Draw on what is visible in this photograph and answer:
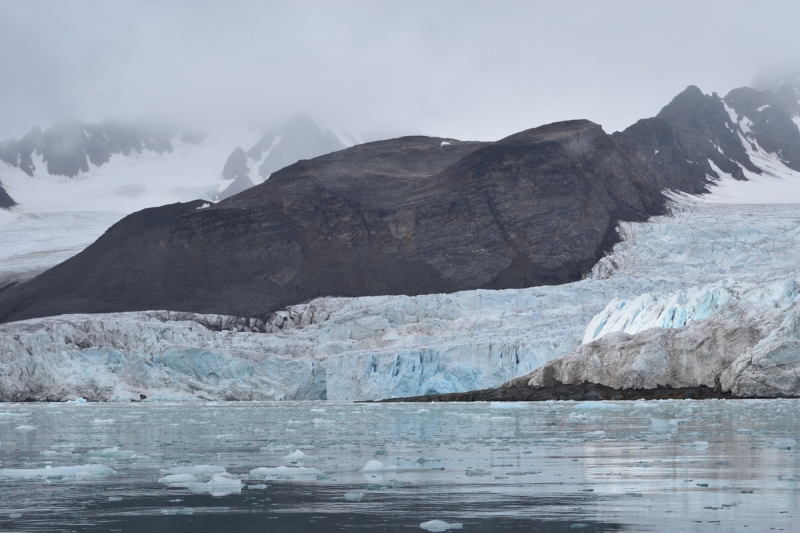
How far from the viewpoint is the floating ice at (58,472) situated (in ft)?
38.9

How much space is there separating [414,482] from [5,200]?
16553cm

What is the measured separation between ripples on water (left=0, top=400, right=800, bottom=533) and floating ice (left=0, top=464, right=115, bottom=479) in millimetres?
29

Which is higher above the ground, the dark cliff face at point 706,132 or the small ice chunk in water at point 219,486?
the dark cliff face at point 706,132

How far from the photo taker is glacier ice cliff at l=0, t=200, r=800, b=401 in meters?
43.6

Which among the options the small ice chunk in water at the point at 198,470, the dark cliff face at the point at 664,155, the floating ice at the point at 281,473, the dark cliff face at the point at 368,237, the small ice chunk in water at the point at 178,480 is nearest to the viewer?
the small ice chunk in water at the point at 178,480

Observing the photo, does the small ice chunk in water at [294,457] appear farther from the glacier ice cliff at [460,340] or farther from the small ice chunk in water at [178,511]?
the glacier ice cliff at [460,340]

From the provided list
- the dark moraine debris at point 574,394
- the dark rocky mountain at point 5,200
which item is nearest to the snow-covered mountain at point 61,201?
the dark rocky mountain at point 5,200

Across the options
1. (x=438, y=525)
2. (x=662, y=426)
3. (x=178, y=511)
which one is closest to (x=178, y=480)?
(x=178, y=511)

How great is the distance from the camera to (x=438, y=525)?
25.3ft

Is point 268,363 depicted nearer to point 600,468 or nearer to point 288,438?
point 288,438

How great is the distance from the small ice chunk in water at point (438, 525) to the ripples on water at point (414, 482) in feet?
0.10

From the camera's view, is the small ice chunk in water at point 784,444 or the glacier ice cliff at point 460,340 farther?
the glacier ice cliff at point 460,340

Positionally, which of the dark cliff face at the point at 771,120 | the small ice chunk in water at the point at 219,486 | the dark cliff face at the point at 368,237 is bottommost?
the small ice chunk in water at the point at 219,486

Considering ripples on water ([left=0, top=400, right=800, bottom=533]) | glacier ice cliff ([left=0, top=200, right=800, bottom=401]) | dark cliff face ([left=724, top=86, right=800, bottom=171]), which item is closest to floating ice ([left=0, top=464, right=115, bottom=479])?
ripples on water ([left=0, top=400, right=800, bottom=533])
